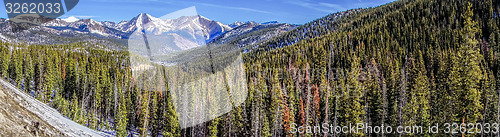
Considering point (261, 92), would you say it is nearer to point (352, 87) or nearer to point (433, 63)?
point (352, 87)

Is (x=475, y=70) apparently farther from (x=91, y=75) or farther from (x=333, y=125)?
(x=91, y=75)

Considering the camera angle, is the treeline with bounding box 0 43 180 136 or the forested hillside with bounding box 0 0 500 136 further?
the treeline with bounding box 0 43 180 136

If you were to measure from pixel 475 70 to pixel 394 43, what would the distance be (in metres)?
85.7

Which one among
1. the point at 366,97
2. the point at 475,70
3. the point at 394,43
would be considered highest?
the point at 394,43

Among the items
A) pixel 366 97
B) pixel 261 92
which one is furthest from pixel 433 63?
pixel 261 92

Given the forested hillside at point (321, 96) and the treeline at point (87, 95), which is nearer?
the forested hillside at point (321, 96)

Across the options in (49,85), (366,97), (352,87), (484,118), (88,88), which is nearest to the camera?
(484,118)

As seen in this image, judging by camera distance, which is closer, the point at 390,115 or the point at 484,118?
the point at 484,118

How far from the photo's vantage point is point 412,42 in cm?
11506

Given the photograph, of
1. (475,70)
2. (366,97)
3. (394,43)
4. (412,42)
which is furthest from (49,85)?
(412,42)

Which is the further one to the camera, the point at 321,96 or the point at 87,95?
the point at 87,95

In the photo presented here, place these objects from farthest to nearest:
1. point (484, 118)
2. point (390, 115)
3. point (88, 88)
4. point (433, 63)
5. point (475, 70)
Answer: point (433, 63) < point (88, 88) < point (390, 115) < point (484, 118) < point (475, 70)

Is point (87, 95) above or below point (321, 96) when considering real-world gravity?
below

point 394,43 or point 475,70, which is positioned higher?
point 394,43
